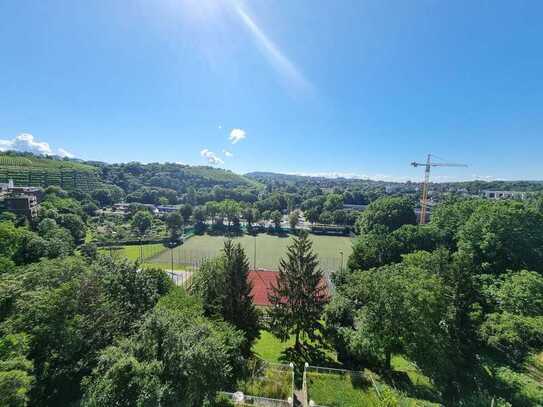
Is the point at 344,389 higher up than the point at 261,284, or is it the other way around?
the point at 344,389

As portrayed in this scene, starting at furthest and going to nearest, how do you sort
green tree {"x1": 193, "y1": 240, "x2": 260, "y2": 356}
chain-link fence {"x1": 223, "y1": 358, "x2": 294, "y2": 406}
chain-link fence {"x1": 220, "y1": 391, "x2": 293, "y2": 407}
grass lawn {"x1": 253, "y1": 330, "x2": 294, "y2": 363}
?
grass lawn {"x1": 253, "y1": 330, "x2": 294, "y2": 363}, green tree {"x1": 193, "y1": 240, "x2": 260, "y2": 356}, chain-link fence {"x1": 223, "y1": 358, "x2": 294, "y2": 406}, chain-link fence {"x1": 220, "y1": 391, "x2": 293, "y2": 407}

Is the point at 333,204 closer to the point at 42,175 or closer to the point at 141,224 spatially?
the point at 141,224

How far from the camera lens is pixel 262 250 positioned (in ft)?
160

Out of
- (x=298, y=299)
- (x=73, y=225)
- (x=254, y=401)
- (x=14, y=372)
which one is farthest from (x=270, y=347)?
(x=73, y=225)

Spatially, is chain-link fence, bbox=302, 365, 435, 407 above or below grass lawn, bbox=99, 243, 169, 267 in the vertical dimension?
above

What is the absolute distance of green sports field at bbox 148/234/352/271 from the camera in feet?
134

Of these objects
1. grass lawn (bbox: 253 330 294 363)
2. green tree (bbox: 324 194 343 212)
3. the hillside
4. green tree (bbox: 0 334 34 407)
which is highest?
the hillside

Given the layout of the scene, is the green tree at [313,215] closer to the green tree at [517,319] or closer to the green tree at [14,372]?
the green tree at [517,319]

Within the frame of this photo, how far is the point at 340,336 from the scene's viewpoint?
16.2 meters

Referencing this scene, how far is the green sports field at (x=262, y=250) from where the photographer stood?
134 ft

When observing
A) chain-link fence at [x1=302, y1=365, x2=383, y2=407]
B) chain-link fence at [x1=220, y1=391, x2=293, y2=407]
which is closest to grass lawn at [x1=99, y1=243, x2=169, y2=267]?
chain-link fence at [x1=220, y1=391, x2=293, y2=407]

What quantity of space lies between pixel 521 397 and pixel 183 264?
3834cm

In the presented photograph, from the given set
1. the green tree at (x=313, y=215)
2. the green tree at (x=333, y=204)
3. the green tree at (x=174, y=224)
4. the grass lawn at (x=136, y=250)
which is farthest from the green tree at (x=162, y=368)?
the green tree at (x=333, y=204)

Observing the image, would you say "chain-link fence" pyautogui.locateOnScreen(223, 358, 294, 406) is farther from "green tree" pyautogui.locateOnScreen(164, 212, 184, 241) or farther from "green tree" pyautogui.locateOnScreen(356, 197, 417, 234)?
"green tree" pyautogui.locateOnScreen(164, 212, 184, 241)
